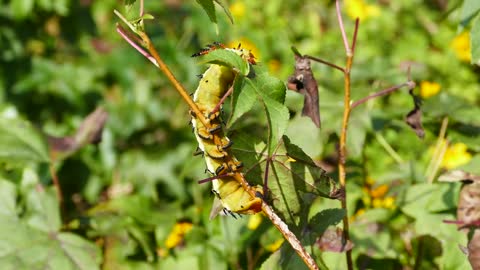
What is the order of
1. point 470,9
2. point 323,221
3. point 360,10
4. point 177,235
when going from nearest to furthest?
1. point 323,221
2. point 470,9
3. point 177,235
4. point 360,10

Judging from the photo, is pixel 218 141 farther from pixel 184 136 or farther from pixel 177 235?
pixel 184 136

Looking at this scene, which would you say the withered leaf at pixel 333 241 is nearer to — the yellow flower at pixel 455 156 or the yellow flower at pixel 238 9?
the yellow flower at pixel 455 156

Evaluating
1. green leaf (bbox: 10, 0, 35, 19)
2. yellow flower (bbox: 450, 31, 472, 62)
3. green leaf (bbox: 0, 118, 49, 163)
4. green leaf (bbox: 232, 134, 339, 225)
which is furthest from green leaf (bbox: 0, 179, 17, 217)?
yellow flower (bbox: 450, 31, 472, 62)

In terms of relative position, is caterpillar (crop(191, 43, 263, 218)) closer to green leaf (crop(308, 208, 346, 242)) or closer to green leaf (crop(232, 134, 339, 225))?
green leaf (crop(232, 134, 339, 225))

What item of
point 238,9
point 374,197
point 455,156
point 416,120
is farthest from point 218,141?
point 238,9

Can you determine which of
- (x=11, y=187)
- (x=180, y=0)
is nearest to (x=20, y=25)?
(x=11, y=187)

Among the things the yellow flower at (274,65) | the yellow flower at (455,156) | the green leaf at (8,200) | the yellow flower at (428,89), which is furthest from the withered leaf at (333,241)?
the yellow flower at (274,65)
